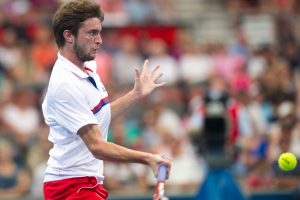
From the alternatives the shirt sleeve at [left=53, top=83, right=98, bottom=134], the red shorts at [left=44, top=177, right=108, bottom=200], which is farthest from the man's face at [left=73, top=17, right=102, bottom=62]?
the red shorts at [left=44, top=177, right=108, bottom=200]

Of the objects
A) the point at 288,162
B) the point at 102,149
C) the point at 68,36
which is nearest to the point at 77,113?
the point at 102,149

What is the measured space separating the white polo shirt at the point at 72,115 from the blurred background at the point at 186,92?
7.79 ft

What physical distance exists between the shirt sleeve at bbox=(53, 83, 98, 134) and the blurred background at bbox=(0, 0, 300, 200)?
262 cm

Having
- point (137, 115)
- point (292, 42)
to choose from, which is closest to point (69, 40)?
point (137, 115)

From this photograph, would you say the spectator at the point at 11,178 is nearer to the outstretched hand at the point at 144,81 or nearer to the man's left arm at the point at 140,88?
the man's left arm at the point at 140,88

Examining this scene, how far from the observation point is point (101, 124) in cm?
651

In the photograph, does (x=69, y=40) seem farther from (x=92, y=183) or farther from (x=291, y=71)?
(x=291, y=71)

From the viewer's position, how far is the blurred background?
36.8ft

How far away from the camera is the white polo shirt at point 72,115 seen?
6.25 m

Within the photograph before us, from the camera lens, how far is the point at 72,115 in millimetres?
6227

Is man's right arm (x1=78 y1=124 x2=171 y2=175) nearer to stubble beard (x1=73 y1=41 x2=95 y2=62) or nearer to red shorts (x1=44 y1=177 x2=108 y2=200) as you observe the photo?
red shorts (x1=44 y1=177 x2=108 y2=200)

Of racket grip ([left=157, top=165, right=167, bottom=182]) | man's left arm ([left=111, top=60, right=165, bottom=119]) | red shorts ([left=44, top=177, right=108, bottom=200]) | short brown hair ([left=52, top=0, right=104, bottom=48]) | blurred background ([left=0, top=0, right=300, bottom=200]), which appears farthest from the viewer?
blurred background ([left=0, top=0, right=300, bottom=200])

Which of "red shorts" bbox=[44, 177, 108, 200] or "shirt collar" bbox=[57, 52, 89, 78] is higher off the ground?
"shirt collar" bbox=[57, 52, 89, 78]

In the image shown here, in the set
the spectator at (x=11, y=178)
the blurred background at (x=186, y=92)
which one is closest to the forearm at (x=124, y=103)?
the blurred background at (x=186, y=92)
